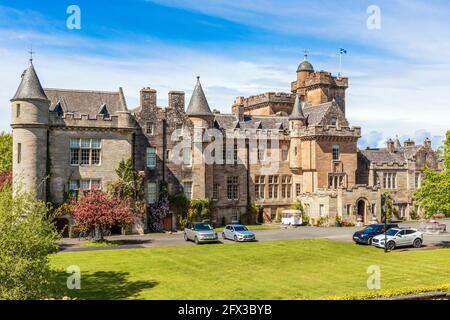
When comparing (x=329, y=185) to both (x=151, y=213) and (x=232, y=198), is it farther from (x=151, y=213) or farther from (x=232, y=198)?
(x=151, y=213)

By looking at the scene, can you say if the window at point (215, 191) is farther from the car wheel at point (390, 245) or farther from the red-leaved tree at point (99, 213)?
the car wheel at point (390, 245)

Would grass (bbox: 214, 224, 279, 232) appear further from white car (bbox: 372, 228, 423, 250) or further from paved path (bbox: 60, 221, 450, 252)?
white car (bbox: 372, 228, 423, 250)

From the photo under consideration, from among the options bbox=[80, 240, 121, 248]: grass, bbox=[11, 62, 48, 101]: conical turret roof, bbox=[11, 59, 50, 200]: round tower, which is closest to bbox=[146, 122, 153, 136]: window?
bbox=[11, 59, 50, 200]: round tower

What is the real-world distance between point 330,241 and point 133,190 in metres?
18.0

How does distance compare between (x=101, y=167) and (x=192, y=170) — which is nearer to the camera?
(x=101, y=167)

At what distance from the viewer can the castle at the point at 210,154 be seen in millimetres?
45969

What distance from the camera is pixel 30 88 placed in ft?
145

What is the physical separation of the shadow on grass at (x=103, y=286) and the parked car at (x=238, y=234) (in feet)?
48.3

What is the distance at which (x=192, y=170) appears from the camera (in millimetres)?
53562

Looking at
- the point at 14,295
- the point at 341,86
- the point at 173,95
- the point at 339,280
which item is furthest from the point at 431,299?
the point at 341,86

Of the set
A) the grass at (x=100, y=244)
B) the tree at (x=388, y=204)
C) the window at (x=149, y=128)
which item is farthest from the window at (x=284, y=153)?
the grass at (x=100, y=244)

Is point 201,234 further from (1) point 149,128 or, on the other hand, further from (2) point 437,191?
(2) point 437,191

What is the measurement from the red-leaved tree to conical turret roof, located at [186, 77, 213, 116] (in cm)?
1476

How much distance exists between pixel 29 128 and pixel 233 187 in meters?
22.1
